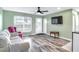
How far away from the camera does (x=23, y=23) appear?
25.5 ft

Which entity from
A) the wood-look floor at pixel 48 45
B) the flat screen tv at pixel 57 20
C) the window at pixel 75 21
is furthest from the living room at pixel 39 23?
the window at pixel 75 21

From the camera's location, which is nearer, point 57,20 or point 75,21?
point 75,21

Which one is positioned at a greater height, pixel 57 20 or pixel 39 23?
pixel 57 20

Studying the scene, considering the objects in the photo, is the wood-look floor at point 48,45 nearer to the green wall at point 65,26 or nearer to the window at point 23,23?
the green wall at point 65,26

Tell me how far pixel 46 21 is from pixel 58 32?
1537mm

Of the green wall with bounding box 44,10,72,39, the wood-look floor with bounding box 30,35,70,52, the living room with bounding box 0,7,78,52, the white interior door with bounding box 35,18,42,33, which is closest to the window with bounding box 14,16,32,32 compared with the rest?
the living room with bounding box 0,7,78,52

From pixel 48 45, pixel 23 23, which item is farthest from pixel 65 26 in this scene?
pixel 23 23

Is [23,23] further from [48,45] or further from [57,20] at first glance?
[48,45]

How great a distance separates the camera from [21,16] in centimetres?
780

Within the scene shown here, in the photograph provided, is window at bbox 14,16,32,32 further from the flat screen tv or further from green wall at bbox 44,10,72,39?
the flat screen tv

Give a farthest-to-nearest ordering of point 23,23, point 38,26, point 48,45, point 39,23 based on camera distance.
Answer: point 38,26, point 39,23, point 23,23, point 48,45

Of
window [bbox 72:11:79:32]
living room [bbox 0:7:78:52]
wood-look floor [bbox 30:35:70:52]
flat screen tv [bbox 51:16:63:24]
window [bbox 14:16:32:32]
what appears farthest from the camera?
window [bbox 14:16:32:32]

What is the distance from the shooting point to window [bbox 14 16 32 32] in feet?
25.3

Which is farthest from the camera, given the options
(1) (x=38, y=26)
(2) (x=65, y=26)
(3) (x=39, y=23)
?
(1) (x=38, y=26)
